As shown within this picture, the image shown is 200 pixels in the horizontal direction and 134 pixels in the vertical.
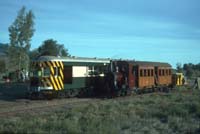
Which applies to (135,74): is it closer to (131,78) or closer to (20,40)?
(131,78)

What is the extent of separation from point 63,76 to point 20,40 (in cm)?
3116

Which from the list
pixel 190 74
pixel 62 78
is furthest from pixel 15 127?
pixel 190 74

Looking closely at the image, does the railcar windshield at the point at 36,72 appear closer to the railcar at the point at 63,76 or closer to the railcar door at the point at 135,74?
the railcar at the point at 63,76

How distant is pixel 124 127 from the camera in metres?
15.6

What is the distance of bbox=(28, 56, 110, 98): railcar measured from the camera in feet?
94.9

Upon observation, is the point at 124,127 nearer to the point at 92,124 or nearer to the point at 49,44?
the point at 92,124

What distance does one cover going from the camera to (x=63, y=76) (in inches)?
1196

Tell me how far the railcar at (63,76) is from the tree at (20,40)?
27408 mm

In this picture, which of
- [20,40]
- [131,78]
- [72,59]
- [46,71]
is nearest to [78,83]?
[72,59]

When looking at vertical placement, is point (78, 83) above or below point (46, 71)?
below

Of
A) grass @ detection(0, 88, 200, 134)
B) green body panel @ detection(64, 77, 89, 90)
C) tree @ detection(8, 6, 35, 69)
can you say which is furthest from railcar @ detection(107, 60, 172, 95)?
tree @ detection(8, 6, 35, 69)

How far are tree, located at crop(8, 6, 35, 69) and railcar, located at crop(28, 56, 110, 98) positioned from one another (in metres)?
27.4

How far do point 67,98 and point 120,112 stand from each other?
36.8 feet

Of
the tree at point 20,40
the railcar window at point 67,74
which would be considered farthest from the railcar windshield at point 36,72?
the tree at point 20,40
